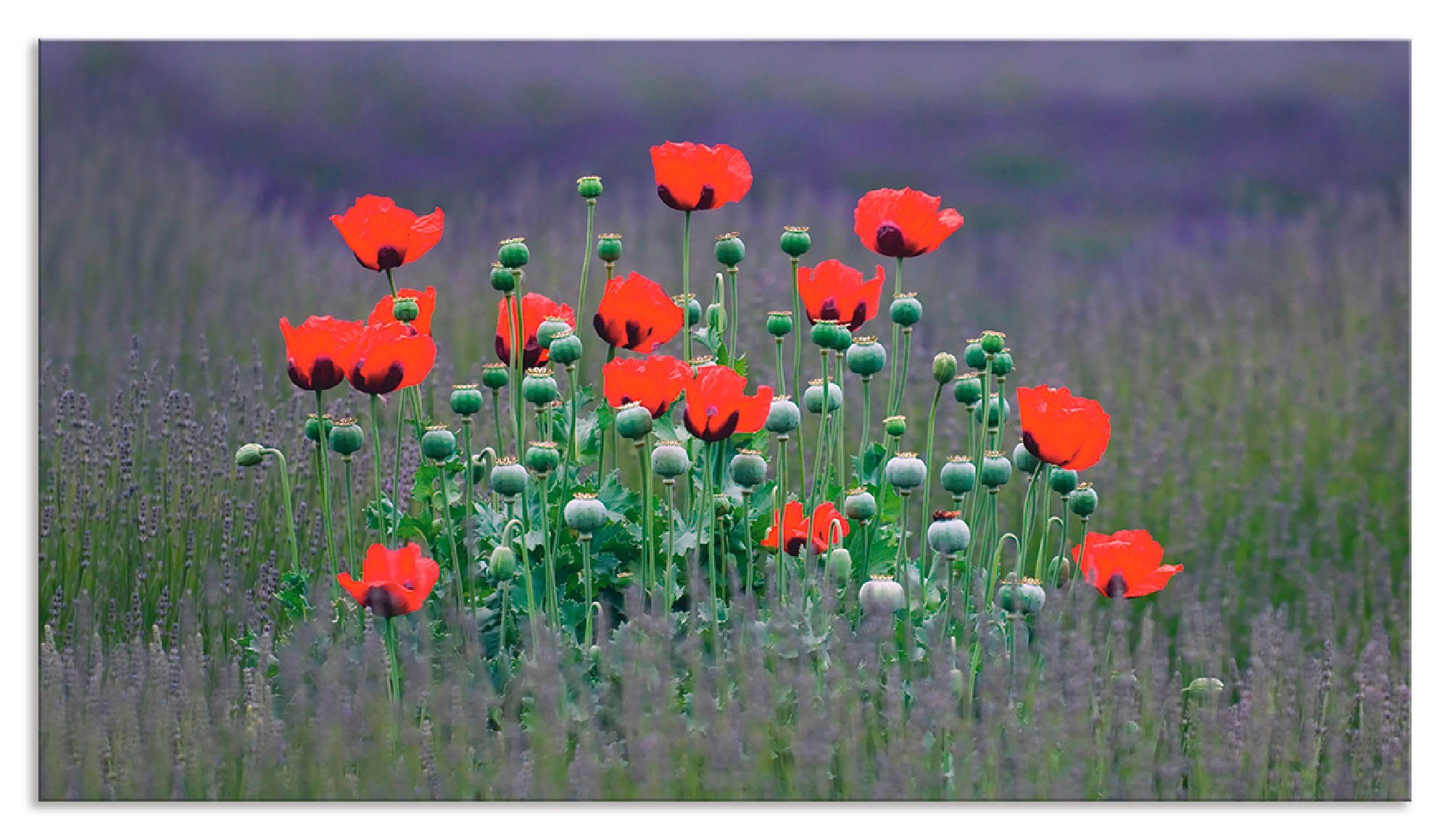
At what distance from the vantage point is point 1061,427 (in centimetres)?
235

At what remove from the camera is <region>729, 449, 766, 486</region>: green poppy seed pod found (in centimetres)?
242

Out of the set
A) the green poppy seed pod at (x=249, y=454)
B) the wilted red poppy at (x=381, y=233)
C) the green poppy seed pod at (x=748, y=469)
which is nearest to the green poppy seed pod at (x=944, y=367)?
the green poppy seed pod at (x=748, y=469)

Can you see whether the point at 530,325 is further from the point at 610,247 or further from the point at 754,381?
the point at 754,381

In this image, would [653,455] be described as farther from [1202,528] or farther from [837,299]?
[1202,528]

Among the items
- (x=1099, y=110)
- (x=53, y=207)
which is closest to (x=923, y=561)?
(x=1099, y=110)

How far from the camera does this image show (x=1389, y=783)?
2.73 metres

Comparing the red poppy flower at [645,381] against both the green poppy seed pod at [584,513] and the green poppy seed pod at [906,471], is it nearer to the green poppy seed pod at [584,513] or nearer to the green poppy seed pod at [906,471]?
the green poppy seed pod at [584,513]

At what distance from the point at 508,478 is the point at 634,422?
191mm

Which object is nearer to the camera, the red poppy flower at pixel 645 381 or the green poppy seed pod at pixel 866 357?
the red poppy flower at pixel 645 381

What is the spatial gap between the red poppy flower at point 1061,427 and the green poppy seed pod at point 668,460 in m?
0.46

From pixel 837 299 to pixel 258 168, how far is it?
1.28 meters

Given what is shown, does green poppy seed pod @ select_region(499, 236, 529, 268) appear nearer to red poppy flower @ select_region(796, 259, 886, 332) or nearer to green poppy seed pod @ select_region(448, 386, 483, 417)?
green poppy seed pod @ select_region(448, 386, 483, 417)

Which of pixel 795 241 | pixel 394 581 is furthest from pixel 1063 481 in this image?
pixel 394 581

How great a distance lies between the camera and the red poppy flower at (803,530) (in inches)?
102
